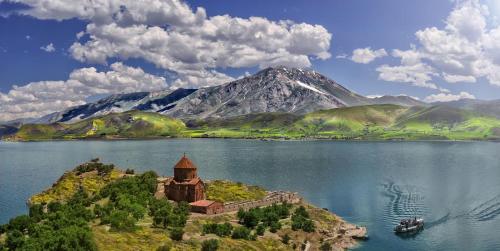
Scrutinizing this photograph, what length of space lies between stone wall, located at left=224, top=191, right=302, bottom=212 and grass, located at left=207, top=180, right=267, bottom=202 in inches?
142

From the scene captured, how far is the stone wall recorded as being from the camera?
341 feet

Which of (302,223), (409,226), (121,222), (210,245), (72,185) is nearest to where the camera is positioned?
(210,245)

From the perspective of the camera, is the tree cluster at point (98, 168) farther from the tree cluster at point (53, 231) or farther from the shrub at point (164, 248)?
the shrub at point (164, 248)

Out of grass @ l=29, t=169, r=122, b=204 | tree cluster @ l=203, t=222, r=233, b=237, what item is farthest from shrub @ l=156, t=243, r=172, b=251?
grass @ l=29, t=169, r=122, b=204

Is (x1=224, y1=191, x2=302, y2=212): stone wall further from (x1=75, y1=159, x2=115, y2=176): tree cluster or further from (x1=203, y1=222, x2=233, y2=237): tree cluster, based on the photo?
(x1=75, y1=159, x2=115, y2=176): tree cluster

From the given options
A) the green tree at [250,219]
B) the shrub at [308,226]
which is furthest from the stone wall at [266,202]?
the shrub at [308,226]

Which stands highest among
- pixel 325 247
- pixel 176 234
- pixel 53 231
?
pixel 53 231

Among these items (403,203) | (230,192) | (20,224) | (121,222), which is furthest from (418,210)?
(20,224)

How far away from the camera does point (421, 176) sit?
187875 mm

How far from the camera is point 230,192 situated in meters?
119

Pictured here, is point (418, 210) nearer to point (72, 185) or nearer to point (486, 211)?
point (486, 211)

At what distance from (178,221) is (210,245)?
12165 mm

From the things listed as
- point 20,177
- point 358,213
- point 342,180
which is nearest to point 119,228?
point 358,213

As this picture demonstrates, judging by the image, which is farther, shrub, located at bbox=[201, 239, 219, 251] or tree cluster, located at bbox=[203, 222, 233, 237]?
tree cluster, located at bbox=[203, 222, 233, 237]
